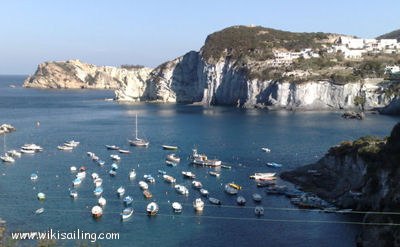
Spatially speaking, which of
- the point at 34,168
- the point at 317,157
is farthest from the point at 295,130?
the point at 34,168

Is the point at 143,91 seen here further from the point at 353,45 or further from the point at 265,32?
the point at 353,45

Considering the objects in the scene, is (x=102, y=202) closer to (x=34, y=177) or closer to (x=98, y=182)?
(x=98, y=182)

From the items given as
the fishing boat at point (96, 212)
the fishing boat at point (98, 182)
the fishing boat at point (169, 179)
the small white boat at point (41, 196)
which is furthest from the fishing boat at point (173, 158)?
the fishing boat at point (96, 212)

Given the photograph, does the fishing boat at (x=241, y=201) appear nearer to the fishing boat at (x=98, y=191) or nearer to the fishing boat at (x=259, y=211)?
the fishing boat at (x=259, y=211)

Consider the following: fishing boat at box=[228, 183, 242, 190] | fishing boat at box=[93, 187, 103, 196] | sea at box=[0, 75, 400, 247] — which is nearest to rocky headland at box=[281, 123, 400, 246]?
sea at box=[0, 75, 400, 247]

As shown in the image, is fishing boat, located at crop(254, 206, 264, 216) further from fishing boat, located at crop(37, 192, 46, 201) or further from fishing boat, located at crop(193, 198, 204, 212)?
fishing boat, located at crop(37, 192, 46, 201)
